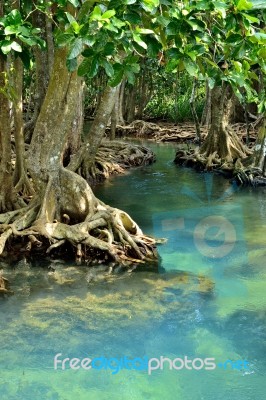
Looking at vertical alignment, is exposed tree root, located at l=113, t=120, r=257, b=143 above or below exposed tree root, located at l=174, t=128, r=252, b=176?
above

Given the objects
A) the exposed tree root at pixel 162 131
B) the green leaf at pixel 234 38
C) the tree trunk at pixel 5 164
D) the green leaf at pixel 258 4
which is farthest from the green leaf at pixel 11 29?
the exposed tree root at pixel 162 131

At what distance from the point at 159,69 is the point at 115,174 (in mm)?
10601

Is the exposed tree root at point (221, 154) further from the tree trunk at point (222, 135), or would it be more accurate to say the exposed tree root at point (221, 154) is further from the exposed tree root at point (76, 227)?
the exposed tree root at point (76, 227)

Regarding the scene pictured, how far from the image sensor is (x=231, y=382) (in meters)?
4.05

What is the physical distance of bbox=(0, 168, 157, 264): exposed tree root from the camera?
640 cm

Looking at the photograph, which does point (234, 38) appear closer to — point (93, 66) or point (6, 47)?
point (93, 66)

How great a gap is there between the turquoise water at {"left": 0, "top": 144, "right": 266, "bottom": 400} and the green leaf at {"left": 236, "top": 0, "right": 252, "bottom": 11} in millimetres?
2729

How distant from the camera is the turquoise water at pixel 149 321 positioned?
4.00 m

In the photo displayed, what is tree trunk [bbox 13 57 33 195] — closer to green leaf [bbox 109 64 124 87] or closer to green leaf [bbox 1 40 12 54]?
green leaf [bbox 1 40 12 54]

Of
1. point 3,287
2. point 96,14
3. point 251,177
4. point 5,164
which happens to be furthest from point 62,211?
point 251,177

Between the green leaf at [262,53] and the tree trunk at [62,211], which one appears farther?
the tree trunk at [62,211]

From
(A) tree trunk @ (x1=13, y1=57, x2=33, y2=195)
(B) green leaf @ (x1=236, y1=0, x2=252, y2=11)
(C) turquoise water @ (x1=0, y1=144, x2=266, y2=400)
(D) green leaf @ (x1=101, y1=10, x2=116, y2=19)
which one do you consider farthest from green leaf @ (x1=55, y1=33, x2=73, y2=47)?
(A) tree trunk @ (x1=13, y1=57, x2=33, y2=195)

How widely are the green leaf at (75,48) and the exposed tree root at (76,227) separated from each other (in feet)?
11.9

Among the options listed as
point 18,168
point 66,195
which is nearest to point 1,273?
point 66,195
